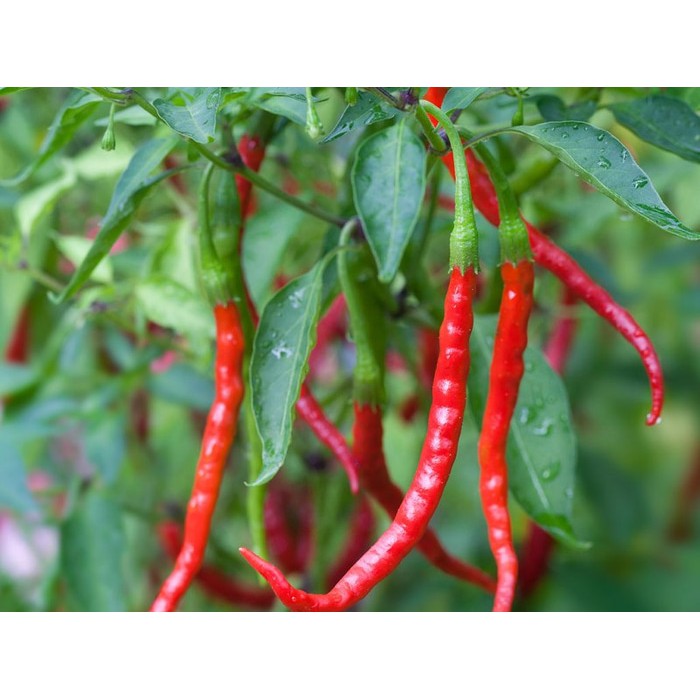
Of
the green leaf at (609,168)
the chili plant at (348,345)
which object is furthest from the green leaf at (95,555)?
the green leaf at (609,168)

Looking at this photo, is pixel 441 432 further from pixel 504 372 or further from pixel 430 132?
pixel 430 132

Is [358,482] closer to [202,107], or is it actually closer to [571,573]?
[202,107]

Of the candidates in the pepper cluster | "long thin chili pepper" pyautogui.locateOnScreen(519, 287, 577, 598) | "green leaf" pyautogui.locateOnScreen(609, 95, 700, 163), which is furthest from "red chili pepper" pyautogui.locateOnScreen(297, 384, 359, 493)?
"long thin chili pepper" pyautogui.locateOnScreen(519, 287, 577, 598)

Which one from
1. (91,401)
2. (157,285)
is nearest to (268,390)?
(157,285)

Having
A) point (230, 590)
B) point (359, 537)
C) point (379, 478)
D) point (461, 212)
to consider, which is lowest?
point (230, 590)

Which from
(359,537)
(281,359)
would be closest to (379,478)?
(281,359)

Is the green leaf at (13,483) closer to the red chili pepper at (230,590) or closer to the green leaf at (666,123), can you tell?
the red chili pepper at (230,590)
